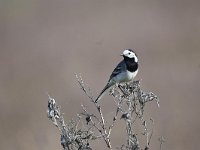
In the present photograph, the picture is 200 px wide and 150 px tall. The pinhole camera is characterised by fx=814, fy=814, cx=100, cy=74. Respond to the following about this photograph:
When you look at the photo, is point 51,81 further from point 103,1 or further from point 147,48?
point 103,1

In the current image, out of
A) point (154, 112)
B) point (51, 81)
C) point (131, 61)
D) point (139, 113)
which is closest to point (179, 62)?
point (51, 81)

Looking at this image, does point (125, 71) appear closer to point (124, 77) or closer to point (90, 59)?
point (124, 77)

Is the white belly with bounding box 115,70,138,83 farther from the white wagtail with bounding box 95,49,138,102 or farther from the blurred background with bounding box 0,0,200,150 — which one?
the blurred background with bounding box 0,0,200,150

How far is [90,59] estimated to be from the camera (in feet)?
54.2

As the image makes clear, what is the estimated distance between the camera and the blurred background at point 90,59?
11203mm

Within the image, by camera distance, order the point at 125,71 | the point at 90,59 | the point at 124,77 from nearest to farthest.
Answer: the point at 124,77
the point at 125,71
the point at 90,59

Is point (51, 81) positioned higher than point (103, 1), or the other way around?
point (103, 1)

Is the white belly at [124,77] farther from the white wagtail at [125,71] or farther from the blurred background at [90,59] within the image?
the blurred background at [90,59]

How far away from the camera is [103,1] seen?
72.5ft

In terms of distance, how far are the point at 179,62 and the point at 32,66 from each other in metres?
2.93

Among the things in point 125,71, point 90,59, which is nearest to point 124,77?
point 125,71

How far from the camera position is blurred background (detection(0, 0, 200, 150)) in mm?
11203

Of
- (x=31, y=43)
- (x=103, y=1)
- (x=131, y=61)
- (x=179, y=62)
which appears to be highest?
(x=103, y=1)

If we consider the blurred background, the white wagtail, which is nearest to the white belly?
the white wagtail
